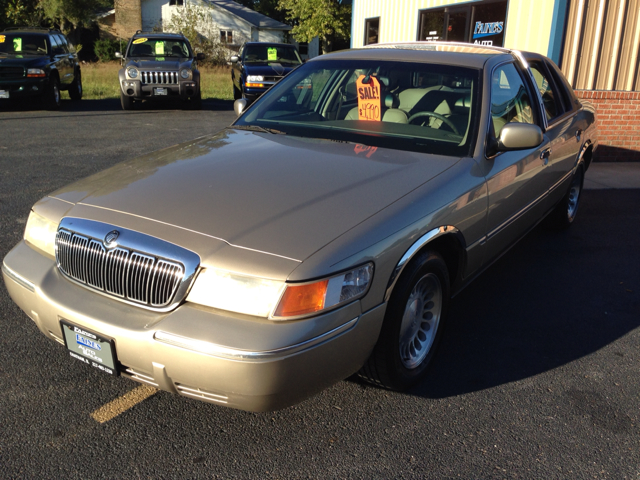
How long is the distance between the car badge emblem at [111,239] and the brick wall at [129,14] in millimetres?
46424

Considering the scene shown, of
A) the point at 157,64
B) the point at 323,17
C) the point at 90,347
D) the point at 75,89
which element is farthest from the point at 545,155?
the point at 323,17

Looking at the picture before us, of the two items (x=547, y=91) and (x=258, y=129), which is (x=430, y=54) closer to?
(x=258, y=129)

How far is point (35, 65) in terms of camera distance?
43.5ft

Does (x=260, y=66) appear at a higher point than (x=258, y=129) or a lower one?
higher

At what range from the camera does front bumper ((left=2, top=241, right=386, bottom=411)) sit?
2.18 m

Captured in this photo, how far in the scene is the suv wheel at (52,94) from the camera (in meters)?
13.9

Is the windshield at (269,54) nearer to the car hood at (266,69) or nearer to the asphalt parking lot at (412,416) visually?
the car hood at (266,69)

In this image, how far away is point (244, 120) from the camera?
4180 millimetres

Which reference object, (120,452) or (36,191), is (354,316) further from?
(36,191)

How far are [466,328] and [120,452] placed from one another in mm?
2268

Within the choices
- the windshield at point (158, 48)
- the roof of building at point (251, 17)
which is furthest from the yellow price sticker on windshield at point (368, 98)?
the roof of building at point (251, 17)

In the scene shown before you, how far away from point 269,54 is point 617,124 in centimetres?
985

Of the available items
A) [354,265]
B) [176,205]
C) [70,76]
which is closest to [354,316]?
[354,265]

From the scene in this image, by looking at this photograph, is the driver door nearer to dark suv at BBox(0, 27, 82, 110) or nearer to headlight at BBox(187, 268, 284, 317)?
headlight at BBox(187, 268, 284, 317)
